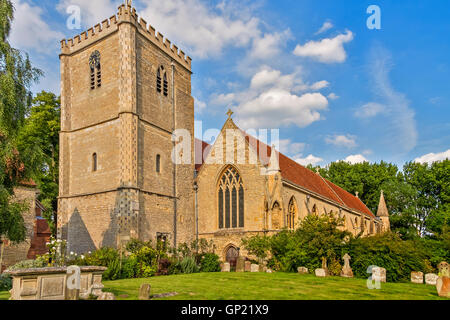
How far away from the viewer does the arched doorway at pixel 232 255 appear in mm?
24453

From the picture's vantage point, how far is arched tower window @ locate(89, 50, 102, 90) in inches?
959

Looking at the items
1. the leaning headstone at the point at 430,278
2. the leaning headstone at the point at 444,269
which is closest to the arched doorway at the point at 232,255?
the leaning headstone at the point at 430,278

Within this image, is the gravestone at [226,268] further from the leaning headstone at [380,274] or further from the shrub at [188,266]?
the leaning headstone at [380,274]

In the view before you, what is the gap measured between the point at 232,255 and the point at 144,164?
8194 millimetres

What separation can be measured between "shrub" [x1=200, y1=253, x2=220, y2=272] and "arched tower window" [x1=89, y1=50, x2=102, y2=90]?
12800 millimetres

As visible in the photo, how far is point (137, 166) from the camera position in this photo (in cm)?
2219

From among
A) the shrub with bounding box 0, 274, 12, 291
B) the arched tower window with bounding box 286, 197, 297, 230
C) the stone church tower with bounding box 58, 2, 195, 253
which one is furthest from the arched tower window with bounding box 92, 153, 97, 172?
the arched tower window with bounding box 286, 197, 297, 230

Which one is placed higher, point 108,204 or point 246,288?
point 108,204

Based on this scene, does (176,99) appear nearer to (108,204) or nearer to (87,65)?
(87,65)

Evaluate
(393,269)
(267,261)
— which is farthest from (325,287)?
(267,261)

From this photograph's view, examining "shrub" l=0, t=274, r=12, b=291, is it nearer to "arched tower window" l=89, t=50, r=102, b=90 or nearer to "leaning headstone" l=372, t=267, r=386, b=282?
"arched tower window" l=89, t=50, r=102, b=90

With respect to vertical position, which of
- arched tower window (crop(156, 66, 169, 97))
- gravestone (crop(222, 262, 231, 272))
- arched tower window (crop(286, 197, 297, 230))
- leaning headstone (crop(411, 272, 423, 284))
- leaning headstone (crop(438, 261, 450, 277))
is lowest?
gravestone (crop(222, 262, 231, 272))

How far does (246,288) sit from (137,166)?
1169 cm

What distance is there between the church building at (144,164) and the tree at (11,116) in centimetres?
695
